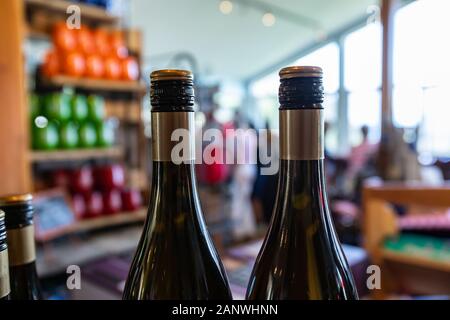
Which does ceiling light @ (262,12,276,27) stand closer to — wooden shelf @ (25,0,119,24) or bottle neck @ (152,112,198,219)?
wooden shelf @ (25,0,119,24)

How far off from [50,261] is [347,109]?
21.5 feet

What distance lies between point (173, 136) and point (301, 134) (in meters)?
0.09

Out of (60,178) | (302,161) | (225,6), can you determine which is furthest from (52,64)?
(225,6)

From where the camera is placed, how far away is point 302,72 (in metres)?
0.27

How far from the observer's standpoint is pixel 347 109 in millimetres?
7480

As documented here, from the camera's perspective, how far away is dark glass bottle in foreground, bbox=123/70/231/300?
0.33 meters

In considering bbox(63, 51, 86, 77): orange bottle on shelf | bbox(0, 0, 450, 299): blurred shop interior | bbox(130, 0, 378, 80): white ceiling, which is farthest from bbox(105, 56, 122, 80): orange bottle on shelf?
bbox(130, 0, 378, 80): white ceiling

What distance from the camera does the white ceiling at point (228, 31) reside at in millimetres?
5785

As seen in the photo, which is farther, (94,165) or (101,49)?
(94,165)

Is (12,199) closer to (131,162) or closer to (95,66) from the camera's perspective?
(95,66)

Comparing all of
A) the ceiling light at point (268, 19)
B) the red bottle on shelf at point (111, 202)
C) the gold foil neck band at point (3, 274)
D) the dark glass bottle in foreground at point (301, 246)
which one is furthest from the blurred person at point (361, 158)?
the ceiling light at point (268, 19)

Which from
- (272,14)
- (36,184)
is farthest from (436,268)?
(272,14)

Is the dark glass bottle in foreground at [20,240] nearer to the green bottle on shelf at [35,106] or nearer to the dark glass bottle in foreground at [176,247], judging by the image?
the dark glass bottle in foreground at [176,247]
